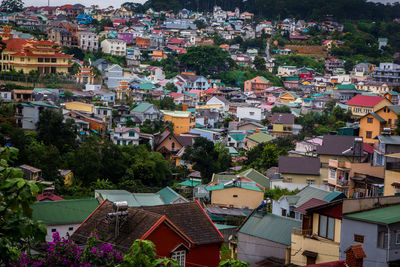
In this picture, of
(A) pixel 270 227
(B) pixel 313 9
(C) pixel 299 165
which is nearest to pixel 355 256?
(A) pixel 270 227

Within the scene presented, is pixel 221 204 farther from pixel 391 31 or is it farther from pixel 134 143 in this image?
pixel 391 31

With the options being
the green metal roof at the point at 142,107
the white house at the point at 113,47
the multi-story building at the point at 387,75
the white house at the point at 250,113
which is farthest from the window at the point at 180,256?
the multi-story building at the point at 387,75

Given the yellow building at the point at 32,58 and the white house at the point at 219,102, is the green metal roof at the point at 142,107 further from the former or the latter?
the white house at the point at 219,102

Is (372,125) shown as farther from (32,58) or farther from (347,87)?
(347,87)

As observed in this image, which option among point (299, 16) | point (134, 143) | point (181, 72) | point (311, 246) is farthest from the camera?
point (299, 16)

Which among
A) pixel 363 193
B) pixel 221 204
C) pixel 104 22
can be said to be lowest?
pixel 221 204

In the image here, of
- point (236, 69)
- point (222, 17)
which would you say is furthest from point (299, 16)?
point (236, 69)
